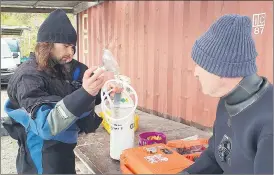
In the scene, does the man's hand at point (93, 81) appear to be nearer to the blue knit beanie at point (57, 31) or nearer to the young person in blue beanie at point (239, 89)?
the blue knit beanie at point (57, 31)

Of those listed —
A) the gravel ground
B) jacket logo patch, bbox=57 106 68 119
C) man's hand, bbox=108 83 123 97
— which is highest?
man's hand, bbox=108 83 123 97

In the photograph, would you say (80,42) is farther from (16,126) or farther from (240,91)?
(240,91)

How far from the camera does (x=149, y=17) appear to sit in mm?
5406

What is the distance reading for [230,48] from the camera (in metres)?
1.27

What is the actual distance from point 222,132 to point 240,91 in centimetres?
25

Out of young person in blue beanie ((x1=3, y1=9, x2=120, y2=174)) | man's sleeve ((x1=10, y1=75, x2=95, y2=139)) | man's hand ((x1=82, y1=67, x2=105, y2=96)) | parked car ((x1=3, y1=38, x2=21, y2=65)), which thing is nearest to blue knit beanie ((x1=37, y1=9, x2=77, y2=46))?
young person in blue beanie ((x1=3, y1=9, x2=120, y2=174))

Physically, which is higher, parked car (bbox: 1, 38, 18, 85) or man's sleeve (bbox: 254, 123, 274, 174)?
man's sleeve (bbox: 254, 123, 274, 174)

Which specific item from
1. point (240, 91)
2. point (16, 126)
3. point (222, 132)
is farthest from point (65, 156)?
point (240, 91)

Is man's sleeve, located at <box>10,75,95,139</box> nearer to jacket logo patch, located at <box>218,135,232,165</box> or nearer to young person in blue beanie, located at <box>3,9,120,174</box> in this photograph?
young person in blue beanie, located at <box>3,9,120,174</box>

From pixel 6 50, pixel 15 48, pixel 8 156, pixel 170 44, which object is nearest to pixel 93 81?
pixel 170 44

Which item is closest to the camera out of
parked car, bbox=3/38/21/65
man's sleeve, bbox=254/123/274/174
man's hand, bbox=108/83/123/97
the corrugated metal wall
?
man's sleeve, bbox=254/123/274/174

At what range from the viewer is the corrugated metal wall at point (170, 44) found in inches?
133

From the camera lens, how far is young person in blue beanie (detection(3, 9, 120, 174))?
170 cm

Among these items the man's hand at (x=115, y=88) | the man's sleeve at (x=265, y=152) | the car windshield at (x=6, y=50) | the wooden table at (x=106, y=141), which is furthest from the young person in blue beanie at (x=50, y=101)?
the car windshield at (x=6, y=50)
